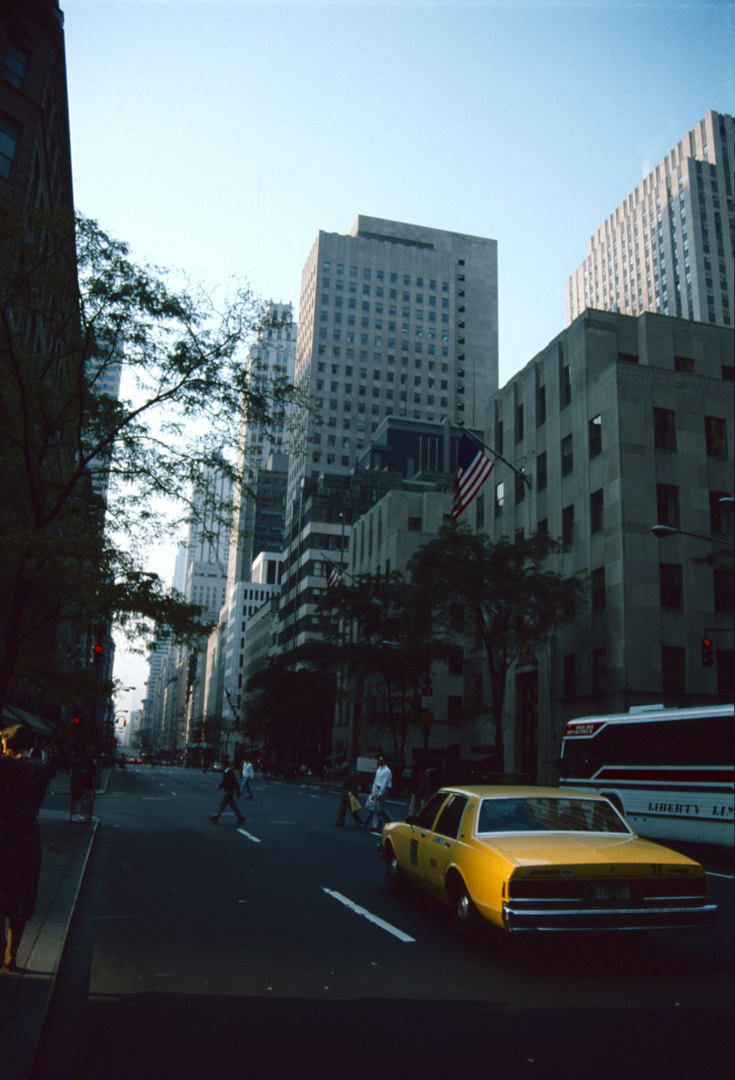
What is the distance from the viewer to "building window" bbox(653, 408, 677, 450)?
127 ft

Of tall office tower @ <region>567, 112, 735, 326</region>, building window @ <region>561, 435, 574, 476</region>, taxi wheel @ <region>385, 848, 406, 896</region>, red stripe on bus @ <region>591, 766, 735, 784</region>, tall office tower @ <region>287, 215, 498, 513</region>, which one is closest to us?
taxi wheel @ <region>385, 848, 406, 896</region>

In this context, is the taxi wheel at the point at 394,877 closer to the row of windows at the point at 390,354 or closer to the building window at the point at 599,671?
the building window at the point at 599,671

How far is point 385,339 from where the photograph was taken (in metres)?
128

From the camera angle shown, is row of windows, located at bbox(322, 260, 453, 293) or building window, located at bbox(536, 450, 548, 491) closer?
building window, located at bbox(536, 450, 548, 491)

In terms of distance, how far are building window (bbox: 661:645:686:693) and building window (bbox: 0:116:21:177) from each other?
33.5 m

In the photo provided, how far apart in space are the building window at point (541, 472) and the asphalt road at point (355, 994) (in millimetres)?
35854

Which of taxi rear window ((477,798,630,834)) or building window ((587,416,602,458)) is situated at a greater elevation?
building window ((587,416,602,458))

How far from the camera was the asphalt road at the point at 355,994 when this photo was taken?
198 inches

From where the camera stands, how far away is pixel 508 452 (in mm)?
49625

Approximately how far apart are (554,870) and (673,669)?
1249 inches

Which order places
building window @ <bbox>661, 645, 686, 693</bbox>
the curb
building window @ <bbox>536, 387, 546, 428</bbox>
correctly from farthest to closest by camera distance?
building window @ <bbox>536, 387, 546, 428</bbox>, building window @ <bbox>661, 645, 686, 693</bbox>, the curb

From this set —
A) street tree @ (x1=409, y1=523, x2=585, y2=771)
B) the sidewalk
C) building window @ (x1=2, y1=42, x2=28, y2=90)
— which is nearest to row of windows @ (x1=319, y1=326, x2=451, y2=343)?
building window @ (x1=2, y1=42, x2=28, y2=90)

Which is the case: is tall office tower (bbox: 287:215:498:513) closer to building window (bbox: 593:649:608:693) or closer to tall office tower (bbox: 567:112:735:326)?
tall office tower (bbox: 567:112:735:326)

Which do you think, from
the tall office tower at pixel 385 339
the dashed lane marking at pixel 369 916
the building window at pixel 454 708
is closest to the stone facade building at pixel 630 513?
the building window at pixel 454 708
